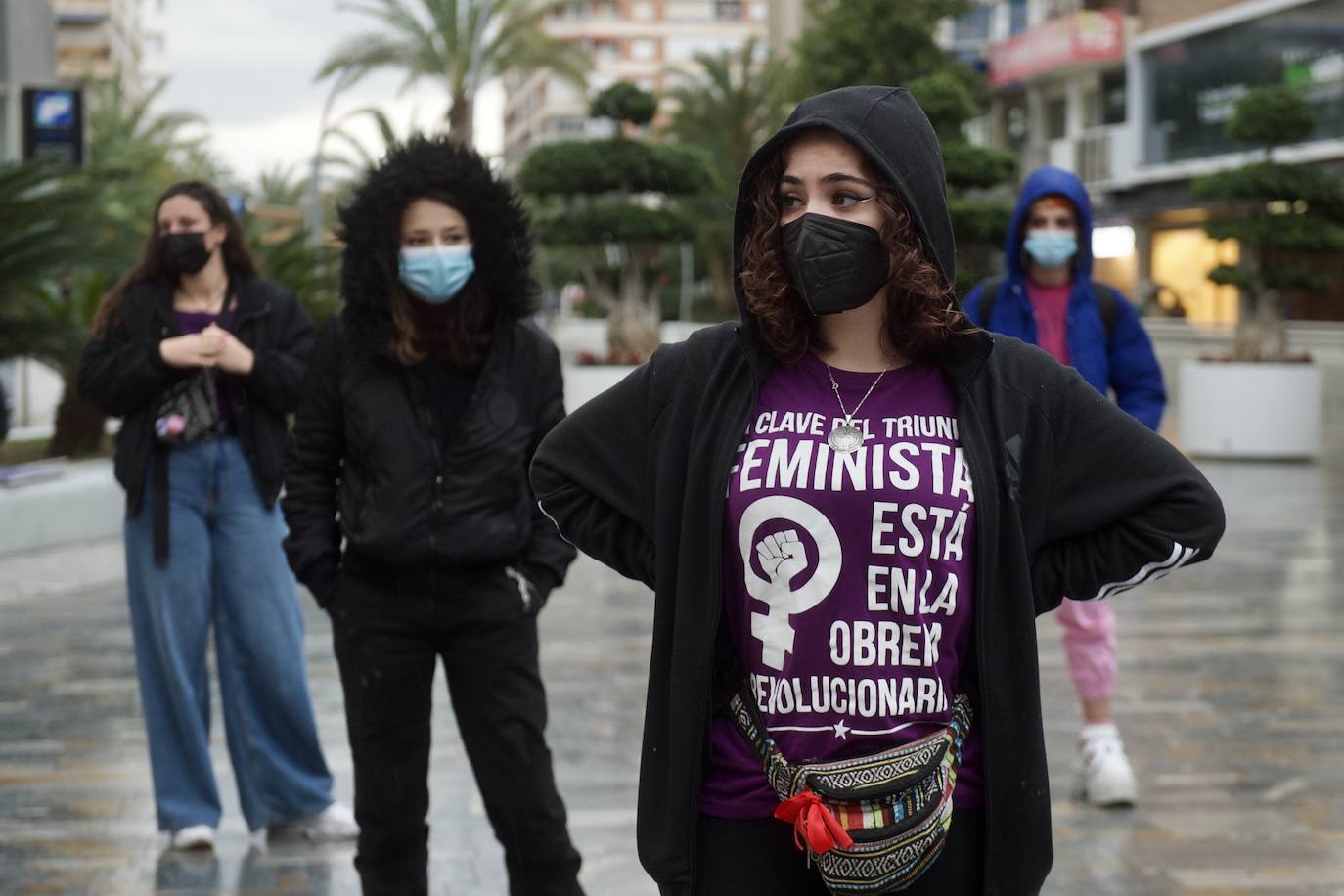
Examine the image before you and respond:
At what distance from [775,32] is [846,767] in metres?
64.0

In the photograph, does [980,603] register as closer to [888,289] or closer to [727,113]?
[888,289]

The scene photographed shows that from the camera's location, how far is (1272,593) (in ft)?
30.0

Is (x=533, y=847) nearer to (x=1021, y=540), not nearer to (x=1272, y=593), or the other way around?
(x=1021, y=540)

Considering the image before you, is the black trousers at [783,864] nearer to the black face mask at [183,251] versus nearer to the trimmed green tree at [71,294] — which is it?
the black face mask at [183,251]

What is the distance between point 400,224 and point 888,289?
5.83 feet

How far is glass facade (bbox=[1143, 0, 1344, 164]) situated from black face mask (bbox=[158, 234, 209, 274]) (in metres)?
28.5

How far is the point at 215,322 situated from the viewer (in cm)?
489

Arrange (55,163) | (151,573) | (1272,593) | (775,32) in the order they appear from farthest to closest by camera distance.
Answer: (775,32) → (55,163) → (1272,593) → (151,573)

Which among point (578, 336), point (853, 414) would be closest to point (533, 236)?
point (853, 414)

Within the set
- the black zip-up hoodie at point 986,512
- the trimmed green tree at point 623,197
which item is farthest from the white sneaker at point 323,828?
the trimmed green tree at point 623,197

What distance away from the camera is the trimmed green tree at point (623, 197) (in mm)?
21719

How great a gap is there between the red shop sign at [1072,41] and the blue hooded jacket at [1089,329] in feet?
121

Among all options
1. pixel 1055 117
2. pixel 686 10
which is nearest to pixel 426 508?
pixel 1055 117

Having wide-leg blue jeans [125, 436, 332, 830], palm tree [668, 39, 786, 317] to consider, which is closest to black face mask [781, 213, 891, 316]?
wide-leg blue jeans [125, 436, 332, 830]
